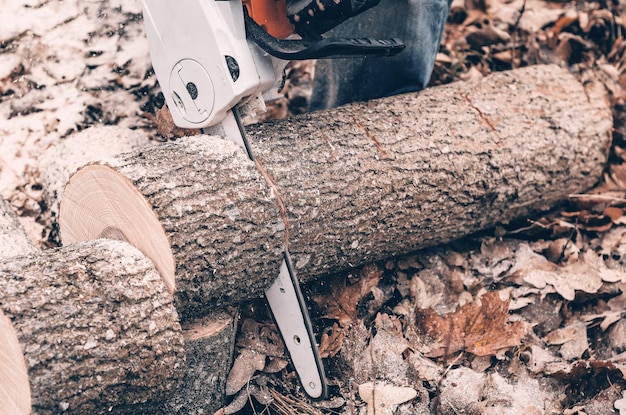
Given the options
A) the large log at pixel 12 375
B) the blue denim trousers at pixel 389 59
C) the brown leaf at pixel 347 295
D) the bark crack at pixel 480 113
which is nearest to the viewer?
the large log at pixel 12 375

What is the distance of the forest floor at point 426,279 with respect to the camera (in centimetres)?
228

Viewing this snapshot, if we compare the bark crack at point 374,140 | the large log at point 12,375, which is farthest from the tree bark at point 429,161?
the large log at point 12,375

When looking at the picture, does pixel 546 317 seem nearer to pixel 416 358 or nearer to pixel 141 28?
pixel 416 358

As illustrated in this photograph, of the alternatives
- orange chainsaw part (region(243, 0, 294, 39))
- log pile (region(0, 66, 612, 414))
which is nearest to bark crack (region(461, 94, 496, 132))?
log pile (region(0, 66, 612, 414))

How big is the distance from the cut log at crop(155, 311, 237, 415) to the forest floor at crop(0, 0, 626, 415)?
0.12 metres

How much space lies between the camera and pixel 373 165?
243cm

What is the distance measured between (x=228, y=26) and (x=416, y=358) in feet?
4.16

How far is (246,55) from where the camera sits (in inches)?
84.0

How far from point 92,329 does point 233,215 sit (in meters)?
0.53

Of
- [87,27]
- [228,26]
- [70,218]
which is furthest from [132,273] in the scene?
[87,27]

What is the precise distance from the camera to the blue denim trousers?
112 inches

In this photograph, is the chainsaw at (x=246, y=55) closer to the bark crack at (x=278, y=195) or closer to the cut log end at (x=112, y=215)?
the bark crack at (x=278, y=195)

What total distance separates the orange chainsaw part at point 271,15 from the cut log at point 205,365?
0.94 m

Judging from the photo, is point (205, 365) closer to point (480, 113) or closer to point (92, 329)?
point (92, 329)
